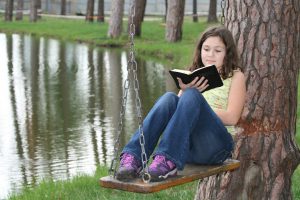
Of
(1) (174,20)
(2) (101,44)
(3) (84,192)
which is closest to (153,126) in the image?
(3) (84,192)

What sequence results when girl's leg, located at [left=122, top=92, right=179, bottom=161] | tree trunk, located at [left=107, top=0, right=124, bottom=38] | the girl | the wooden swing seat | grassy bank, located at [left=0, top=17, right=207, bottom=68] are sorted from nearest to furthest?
the wooden swing seat → the girl → girl's leg, located at [left=122, top=92, right=179, bottom=161] → grassy bank, located at [left=0, top=17, right=207, bottom=68] → tree trunk, located at [left=107, top=0, right=124, bottom=38]

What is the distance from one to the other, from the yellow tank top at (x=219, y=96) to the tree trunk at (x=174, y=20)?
828 inches

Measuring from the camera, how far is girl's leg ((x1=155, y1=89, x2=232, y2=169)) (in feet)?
16.3

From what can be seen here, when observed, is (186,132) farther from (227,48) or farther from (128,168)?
(227,48)

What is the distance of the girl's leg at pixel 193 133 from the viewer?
16.3 ft

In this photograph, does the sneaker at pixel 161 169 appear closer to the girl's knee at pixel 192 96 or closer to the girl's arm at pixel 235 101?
the girl's knee at pixel 192 96

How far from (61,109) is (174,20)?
1327cm

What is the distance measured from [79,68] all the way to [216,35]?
15.7 m

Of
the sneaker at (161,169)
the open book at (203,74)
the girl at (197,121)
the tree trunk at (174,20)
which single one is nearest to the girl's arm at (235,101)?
the girl at (197,121)

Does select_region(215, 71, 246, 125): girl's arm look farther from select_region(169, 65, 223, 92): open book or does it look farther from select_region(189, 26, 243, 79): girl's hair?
select_region(169, 65, 223, 92): open book

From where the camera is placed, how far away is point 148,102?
1452cm

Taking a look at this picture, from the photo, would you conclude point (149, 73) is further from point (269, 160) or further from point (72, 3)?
point (72, 3)

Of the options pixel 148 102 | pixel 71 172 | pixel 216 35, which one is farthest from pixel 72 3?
pixel 216 35

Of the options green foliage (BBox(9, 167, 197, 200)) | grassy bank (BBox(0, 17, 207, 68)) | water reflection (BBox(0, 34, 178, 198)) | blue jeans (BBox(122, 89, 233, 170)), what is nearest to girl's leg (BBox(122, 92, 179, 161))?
blue jeans (BBox(122, 89, 233, 170))
